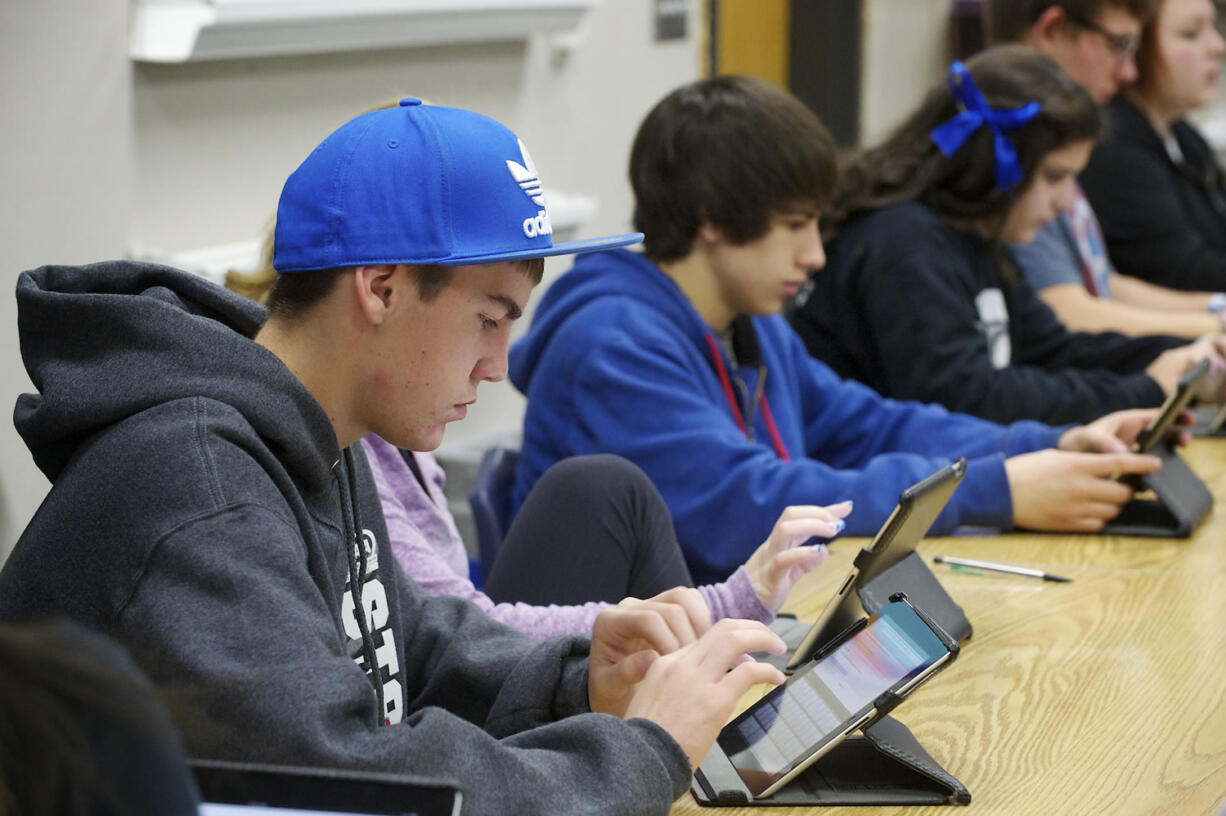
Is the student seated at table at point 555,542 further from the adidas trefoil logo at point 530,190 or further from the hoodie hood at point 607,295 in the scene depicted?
the adidas trefoil logo at point 530,190

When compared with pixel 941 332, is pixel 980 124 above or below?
above

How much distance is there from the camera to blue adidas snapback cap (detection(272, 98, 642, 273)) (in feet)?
3.53

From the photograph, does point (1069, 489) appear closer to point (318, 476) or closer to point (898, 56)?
point (318, 476)

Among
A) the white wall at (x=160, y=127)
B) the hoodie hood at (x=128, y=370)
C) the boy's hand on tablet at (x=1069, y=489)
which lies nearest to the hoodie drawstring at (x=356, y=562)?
the hoodie hood at (x=128, y=370)

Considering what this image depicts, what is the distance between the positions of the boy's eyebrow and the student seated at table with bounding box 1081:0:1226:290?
9.04ft

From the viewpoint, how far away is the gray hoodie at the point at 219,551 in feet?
3.02

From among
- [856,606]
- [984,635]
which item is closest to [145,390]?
[856,606]

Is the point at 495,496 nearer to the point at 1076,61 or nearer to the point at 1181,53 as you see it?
the point at 1076,61

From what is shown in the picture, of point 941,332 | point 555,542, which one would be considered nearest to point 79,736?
point 555,542

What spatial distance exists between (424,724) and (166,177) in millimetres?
1605

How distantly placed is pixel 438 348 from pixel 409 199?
12 cm

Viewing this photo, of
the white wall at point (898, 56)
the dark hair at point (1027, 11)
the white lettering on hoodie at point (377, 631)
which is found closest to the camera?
the white lettering on hoodie at point (377, 631)

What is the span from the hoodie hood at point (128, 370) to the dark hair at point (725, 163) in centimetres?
114

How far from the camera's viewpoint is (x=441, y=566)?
5.28 feet
